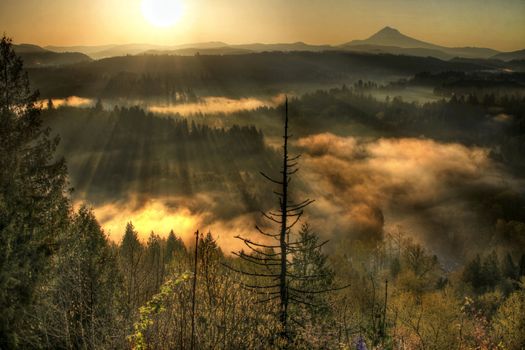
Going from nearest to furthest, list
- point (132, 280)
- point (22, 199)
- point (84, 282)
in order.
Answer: point (22, 199), point (84, 282), point (132, 280)

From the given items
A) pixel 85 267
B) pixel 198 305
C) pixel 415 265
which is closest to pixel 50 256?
pixel 85 267

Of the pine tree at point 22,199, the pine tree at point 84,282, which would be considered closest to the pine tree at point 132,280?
the pine tree at point 84,282

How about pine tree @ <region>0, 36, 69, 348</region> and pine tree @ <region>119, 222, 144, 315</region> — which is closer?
pine tree @ <region>0, 36, 69, 348</region>

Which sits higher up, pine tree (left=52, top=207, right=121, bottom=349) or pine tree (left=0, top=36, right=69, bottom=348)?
pine tree (left=0, top=36, right=69, bottom=348)

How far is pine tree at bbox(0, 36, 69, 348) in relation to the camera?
15.0 m

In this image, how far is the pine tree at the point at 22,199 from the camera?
14984 mm

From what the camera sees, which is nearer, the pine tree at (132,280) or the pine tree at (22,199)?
the pine tree at (22,199)

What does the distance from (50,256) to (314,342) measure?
417 inches

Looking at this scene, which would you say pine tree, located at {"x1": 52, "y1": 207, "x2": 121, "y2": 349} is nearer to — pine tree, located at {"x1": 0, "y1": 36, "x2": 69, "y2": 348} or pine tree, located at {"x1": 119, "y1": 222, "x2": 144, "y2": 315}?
pine tree, located at {"x1": 119, "y1": 222, "x2": 144, "y2": 315}

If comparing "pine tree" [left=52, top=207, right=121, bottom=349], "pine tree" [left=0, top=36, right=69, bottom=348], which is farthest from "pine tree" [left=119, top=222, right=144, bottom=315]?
"pine tree" [left=0, top=36, right=69, bottom=348]

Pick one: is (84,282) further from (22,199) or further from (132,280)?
(22,199)

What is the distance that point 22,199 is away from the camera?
1658cm

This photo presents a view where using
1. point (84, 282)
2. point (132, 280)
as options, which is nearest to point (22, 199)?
point (84, 282)

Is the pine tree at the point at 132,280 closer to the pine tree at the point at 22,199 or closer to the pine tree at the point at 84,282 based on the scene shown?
the pine tree at the point at 84,282
